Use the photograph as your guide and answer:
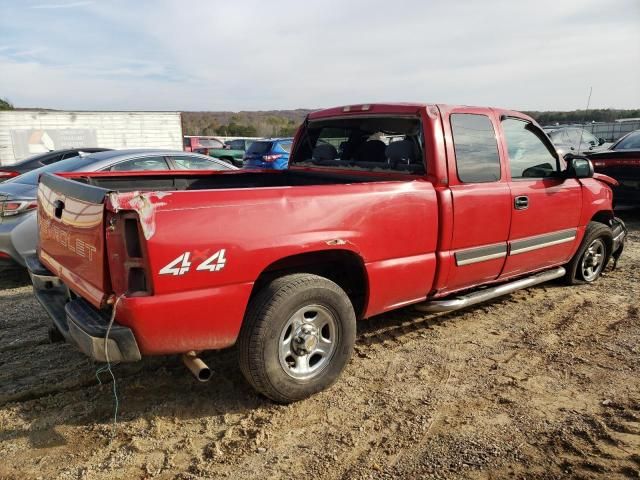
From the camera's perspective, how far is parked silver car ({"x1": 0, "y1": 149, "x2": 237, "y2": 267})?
17.0 feet

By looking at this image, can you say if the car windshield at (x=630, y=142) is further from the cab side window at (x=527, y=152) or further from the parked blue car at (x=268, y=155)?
the parked blue car at (x=268, y=155)

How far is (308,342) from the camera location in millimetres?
3121

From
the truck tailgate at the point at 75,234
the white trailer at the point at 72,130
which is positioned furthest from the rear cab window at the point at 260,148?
the truck tailgate at the point at 75,234

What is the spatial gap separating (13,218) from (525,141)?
537 centimetres

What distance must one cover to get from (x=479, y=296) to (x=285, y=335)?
1.87 m

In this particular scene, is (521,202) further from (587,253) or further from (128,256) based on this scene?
(128,256)

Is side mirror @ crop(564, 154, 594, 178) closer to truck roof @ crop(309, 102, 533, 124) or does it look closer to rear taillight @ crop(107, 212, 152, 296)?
truck roof @ crop(309, 102, 533, 124)

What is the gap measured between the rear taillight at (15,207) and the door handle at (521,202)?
197 inches

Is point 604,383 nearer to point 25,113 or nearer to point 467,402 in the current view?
point 467,402

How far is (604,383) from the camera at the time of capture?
→ 3.43 m

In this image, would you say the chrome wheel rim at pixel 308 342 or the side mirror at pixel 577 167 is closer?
the chrome wheel rim at pixel 308 342

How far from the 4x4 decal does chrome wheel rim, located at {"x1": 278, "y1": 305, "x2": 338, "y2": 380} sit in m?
0.59

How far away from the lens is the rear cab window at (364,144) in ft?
13.1

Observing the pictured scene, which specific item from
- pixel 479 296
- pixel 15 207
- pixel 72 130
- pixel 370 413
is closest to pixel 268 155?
pixel 72 130
